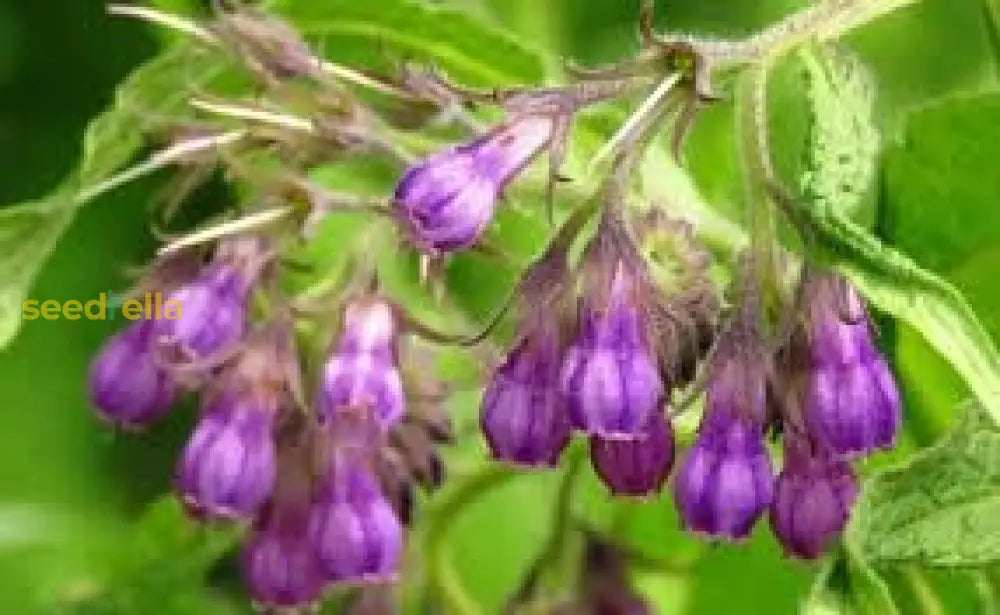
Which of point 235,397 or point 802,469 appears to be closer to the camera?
point 802,469

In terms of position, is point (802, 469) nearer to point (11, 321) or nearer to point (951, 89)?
point (11, 321)

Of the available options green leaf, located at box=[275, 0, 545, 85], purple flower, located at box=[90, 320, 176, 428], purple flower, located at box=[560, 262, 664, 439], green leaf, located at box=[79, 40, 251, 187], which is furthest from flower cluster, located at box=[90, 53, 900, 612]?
green leaf, located at box=[275, 0, 545, 85]

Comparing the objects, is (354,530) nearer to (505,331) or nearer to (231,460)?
(231,460)

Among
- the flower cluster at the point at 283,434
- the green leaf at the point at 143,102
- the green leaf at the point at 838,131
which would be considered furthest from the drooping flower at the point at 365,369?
the green leaf at the point at 838,131

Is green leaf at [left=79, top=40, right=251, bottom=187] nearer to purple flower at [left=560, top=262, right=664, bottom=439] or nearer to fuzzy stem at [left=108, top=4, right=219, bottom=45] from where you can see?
fuzzy stem at [left=108, top=4, right=219, bottom=45]

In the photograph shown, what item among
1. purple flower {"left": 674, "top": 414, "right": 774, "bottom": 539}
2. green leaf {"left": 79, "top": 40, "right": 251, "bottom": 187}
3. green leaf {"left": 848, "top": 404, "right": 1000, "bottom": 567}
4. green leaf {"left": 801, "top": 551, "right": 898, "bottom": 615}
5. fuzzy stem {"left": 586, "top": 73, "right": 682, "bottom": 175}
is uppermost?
green leaf {"left": 79, "top": 40, "right": 251, "bottom": 187}

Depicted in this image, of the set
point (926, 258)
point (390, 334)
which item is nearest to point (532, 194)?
point (390, 334)
